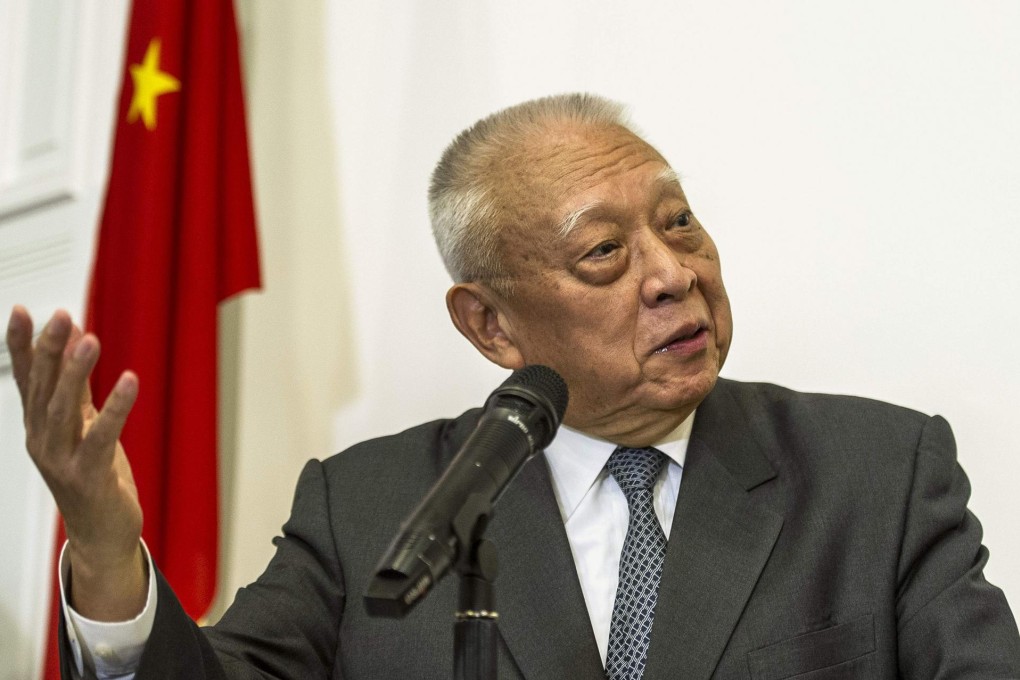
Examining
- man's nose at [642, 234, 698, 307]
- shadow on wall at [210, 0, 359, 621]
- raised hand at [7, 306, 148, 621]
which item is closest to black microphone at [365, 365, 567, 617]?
raised hand at [7, 306, 148, 621]

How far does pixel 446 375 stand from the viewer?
10.0 ft

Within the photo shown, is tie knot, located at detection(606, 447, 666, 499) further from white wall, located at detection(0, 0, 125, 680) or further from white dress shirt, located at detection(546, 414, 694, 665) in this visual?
white wall, located at detection(0, 0, 125, 680)

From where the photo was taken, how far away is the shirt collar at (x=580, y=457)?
7.00ft

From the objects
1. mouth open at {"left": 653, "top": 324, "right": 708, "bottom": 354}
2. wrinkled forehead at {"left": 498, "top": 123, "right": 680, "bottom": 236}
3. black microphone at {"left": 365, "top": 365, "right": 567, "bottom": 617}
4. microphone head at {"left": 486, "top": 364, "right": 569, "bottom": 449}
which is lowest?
black microphone at {"left": 365, "top": 365, "right": 567, "bottom": 617}

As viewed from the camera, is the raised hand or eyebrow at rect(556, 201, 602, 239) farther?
eyebrow at rect(556, 201, 602, 239)

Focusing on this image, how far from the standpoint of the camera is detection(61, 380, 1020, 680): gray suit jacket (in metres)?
1.84

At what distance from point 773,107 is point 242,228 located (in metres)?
1.36

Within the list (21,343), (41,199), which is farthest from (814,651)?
(41,199)

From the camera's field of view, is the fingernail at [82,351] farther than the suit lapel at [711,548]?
No

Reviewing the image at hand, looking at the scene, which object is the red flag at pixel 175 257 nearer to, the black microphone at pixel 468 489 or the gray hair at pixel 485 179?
the gray hair at pixel 485 179

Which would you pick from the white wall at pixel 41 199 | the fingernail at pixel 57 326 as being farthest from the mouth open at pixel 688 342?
the white wall at pixel 41 199

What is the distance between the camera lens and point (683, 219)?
2.17 metres

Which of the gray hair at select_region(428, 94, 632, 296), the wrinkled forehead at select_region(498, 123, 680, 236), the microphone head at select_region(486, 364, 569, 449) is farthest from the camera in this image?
the gray hair at select_region(428, 94, 632, 296)

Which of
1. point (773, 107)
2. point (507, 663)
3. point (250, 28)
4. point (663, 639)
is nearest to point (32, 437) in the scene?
point (507, 663)
